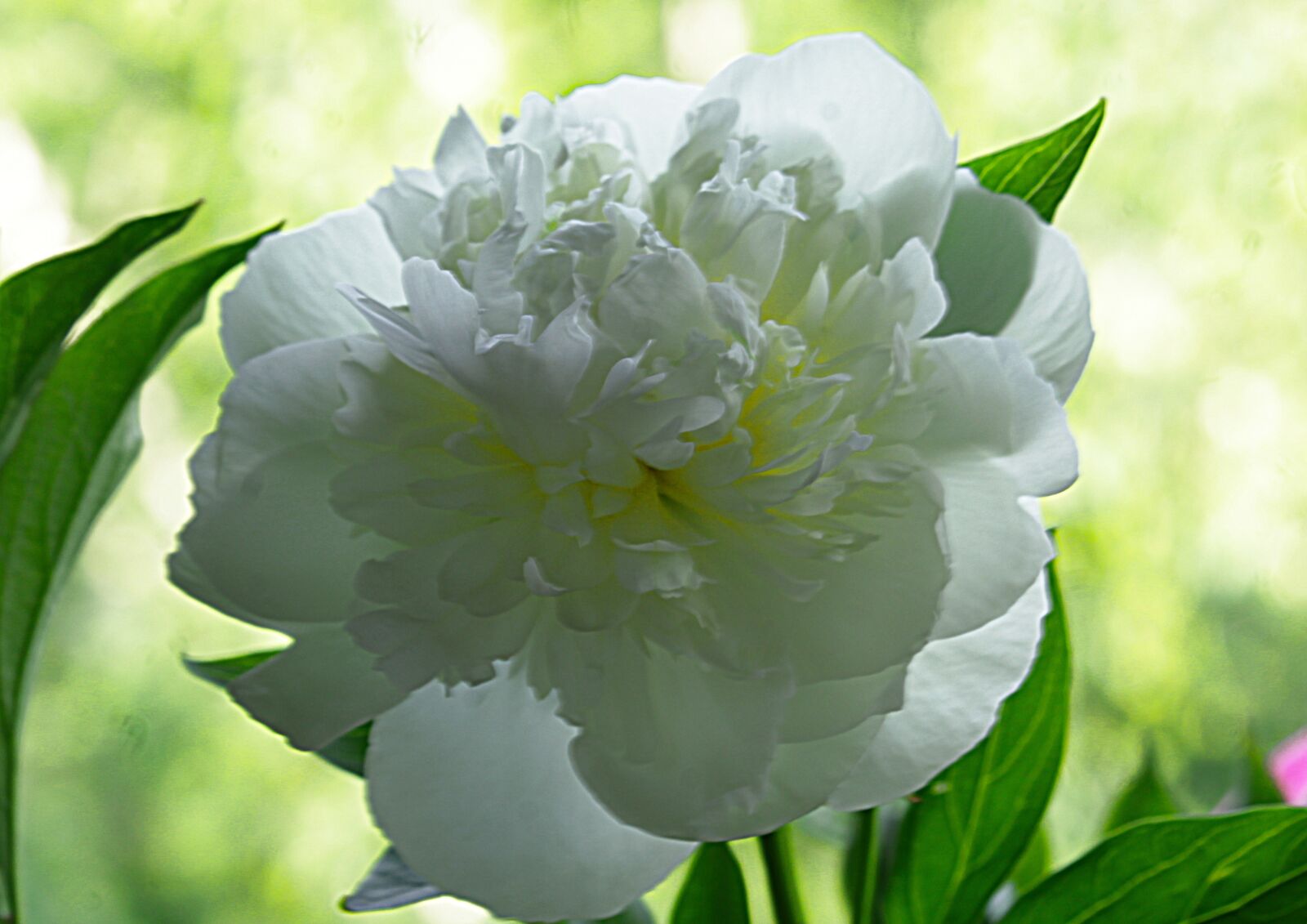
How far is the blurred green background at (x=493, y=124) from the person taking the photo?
801 millimetres

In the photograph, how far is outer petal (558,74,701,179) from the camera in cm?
24

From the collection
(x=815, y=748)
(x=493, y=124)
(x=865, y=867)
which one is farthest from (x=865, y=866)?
(x=493, y=124)

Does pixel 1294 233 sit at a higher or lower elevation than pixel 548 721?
lower

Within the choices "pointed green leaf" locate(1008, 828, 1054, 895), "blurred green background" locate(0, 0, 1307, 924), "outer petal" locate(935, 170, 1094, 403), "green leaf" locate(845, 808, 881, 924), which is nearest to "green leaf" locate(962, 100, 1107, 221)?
"outer petal" locate(935, 170, 1094, 403)

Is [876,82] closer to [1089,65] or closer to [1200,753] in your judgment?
[1089,65]

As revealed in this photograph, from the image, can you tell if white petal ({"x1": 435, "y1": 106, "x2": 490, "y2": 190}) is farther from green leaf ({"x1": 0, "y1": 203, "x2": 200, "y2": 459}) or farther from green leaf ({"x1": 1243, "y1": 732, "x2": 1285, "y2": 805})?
green leaf ({"x1": 1243, "y1": 732, "x2": 1285, "y2": 805})

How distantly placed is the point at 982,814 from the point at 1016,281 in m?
0.17

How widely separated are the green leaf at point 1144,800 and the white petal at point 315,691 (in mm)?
298

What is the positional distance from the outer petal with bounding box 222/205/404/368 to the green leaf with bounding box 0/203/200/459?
0.09 m

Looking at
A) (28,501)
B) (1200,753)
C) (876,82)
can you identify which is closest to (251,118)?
(28,501)

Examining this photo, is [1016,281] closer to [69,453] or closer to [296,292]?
[296,292]

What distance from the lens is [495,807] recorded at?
0.21m

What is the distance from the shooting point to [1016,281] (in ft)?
0.72

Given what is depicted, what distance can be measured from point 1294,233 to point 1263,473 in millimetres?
177
